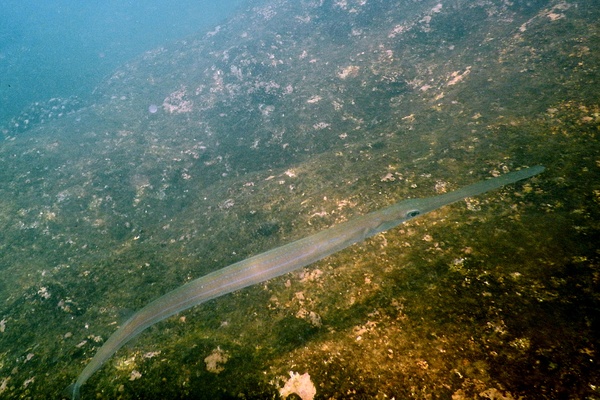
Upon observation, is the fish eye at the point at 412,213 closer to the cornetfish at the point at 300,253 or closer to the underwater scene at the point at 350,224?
the cornetfish at the point at 300,253

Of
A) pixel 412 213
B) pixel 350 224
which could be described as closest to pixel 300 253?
pixel 350 224

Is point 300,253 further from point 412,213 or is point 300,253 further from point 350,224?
point 412,213

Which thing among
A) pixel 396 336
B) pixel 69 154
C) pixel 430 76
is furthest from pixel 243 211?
pixel 69 154

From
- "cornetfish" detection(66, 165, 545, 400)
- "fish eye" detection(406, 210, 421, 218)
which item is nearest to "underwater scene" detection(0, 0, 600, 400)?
"cornetfish" detection(66, 165, 545, 400)

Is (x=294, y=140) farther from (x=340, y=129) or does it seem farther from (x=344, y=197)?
(x=344, y=197)

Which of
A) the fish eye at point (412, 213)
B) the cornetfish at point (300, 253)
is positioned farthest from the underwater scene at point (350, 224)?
the fish eye at point (412, 213)
